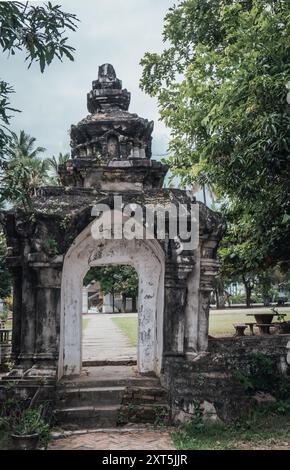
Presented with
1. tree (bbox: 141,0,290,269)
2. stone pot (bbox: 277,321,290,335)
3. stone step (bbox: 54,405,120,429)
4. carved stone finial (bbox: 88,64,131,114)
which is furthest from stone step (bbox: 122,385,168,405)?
stone pot (bbox: 277,321,290,335)

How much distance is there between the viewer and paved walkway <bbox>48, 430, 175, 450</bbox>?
664 centimetres

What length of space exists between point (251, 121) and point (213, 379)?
4.51m

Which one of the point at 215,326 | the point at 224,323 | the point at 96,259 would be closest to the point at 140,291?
the point at 96,259

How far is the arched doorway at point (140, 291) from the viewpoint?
8922mm

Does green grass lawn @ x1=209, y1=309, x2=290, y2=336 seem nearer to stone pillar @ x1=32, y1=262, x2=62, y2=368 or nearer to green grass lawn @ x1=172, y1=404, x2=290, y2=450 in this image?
green grass lawn @ x1=172, y1=404, x2=290, y2=450

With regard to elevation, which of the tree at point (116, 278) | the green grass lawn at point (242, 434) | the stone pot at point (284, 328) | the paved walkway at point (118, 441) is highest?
the tree at point (116, 278)

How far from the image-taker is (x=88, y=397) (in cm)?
793

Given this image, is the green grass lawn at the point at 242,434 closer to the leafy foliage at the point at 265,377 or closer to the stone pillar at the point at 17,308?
the leafy foliage at the point at 265,377

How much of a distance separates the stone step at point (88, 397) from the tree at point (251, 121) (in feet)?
12.8

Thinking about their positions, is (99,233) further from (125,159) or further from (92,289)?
(92,289)

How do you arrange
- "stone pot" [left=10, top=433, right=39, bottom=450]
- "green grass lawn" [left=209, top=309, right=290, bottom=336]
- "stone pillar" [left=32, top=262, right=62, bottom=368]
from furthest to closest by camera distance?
"green grass lawn" [left=209, top=309, right=290, bottom=336]
"stone pillar" [left=32, top=262, right=62, bottom=368]
"stone pot" [left=10, top=433, right=39, bottom=450]

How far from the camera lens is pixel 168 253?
834cm

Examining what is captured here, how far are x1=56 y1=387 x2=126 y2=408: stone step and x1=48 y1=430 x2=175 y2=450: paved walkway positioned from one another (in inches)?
25.5

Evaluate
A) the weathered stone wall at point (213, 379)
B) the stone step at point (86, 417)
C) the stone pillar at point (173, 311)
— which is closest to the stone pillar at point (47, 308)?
the stone step at point (86, 417)
